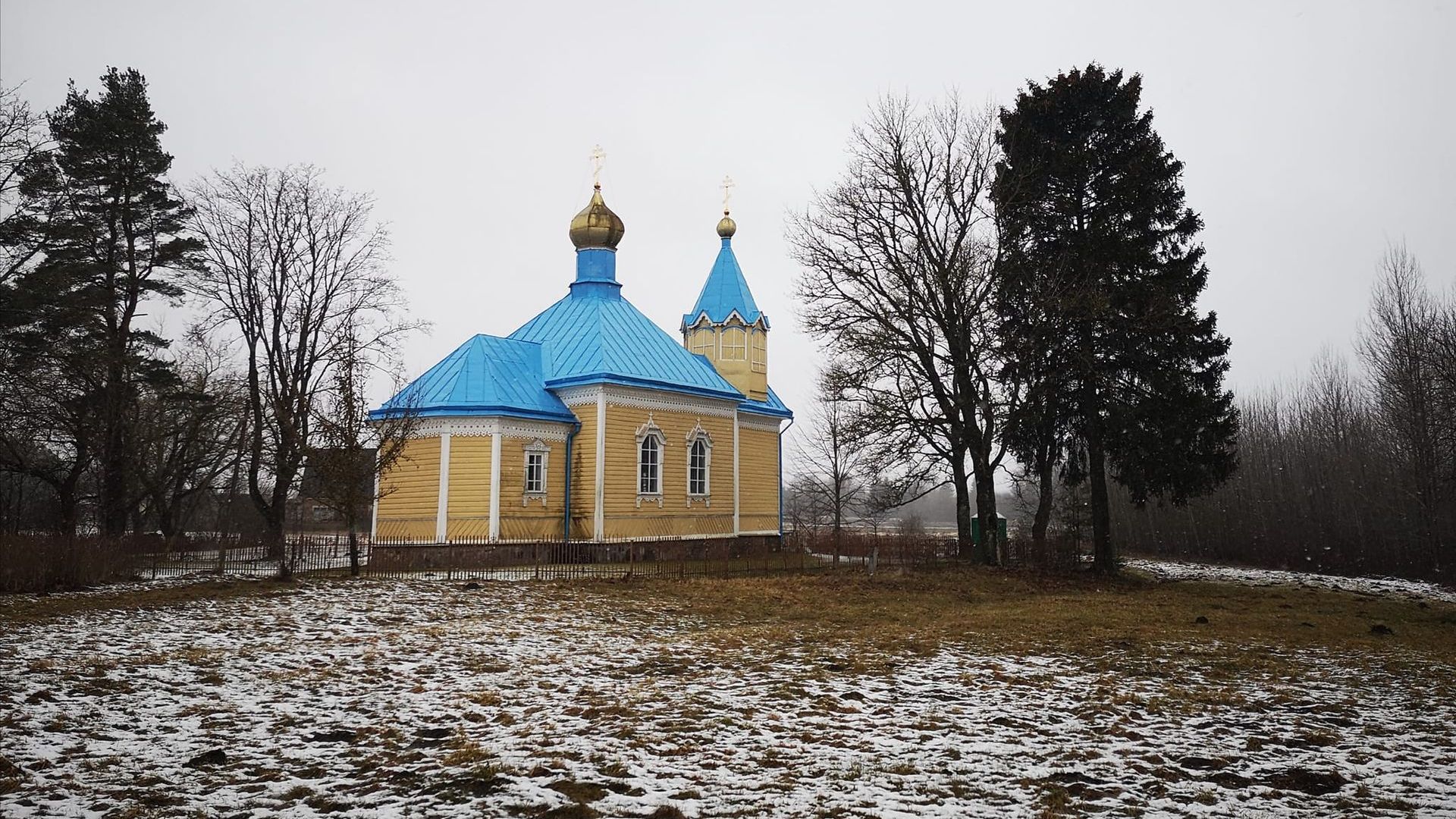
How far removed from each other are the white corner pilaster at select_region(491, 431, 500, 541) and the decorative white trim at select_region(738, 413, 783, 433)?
9017 mm

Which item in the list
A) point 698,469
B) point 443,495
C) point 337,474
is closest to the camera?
point 337,474

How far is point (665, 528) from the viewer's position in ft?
81.9

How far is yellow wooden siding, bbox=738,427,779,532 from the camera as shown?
28323mm

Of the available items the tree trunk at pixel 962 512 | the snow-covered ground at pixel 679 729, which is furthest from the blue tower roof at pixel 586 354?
the snow-covered ground at pixel 679 729

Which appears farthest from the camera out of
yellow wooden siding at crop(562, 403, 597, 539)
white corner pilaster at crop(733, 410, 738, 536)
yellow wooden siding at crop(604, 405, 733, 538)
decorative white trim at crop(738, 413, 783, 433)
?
decorative white trim at crop(738, 413, 783, 433)

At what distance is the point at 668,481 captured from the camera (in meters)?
25.3

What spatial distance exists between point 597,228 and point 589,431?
27.3 feet

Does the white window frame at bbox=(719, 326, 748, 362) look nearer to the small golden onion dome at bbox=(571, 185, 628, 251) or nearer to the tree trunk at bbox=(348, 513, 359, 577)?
the small golden onion dome at bbox=(571, 185, 628, 251)

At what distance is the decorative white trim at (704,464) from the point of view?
2586cm

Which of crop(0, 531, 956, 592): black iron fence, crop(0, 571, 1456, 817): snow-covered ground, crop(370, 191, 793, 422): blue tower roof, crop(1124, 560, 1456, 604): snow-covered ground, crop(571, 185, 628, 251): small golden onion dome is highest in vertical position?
crop(571, 185, 628, 251): small golden onion dome

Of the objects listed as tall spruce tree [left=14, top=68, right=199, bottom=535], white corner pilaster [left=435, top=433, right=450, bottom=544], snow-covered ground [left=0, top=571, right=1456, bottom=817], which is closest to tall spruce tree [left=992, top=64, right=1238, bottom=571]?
snow-covered ground [left=0, top=571, right=1456, bottom=817]

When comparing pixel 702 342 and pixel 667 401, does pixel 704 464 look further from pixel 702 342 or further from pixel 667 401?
pixel 702 342

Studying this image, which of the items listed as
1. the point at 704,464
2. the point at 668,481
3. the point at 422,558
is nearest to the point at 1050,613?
the point at 668,481

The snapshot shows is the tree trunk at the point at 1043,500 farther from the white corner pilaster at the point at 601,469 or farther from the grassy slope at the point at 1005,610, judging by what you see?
the white corner pilaster at the point at 601,469
